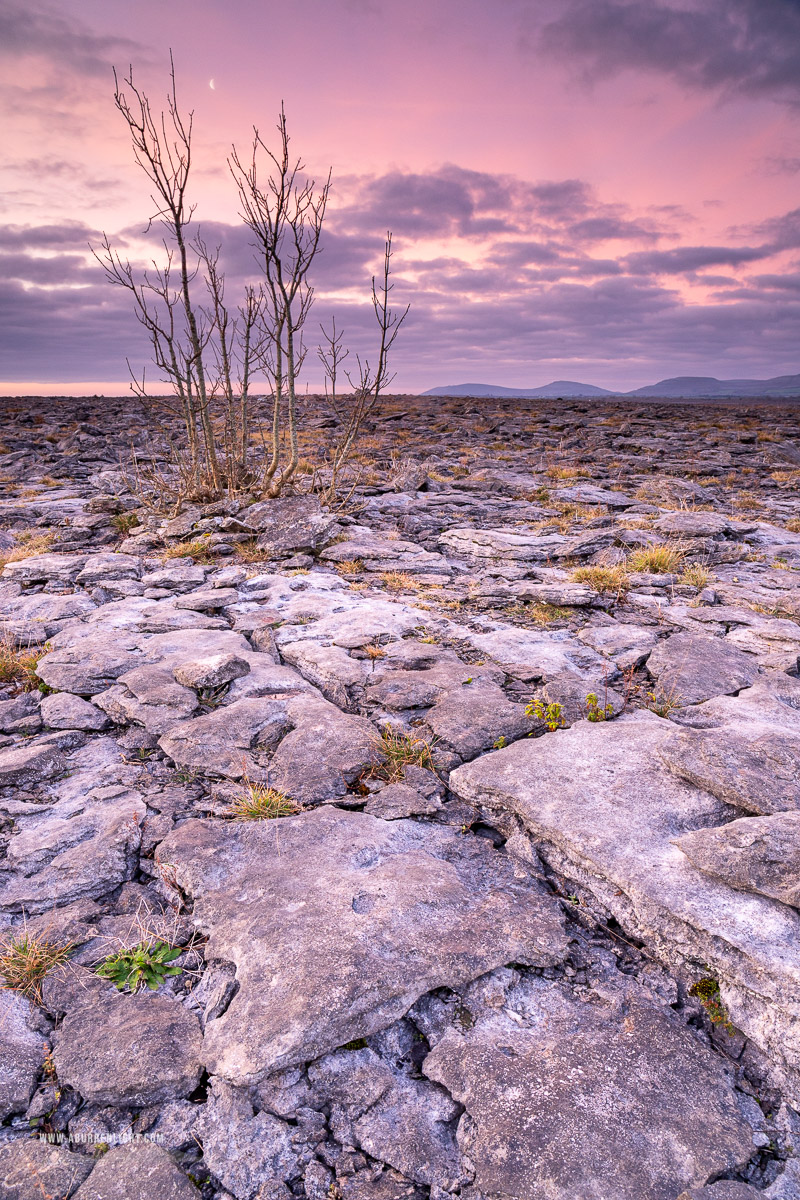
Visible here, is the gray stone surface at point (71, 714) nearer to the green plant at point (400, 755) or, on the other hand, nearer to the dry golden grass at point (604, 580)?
the green plant at point (400, 755)

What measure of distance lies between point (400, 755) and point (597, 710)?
1.19m

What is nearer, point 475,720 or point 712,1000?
point 712,1000

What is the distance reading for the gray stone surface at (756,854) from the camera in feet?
6.64

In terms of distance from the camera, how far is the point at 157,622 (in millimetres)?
5031

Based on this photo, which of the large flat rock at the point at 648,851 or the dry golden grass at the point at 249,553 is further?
the dry golden grass at the point at 249,553

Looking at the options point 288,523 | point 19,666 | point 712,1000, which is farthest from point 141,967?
point 288,523

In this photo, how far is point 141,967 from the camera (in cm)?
204

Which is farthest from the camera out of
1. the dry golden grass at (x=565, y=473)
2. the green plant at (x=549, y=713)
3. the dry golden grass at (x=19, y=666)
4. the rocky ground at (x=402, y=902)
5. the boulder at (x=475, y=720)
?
the dry golden grass at (x=565, y=473)

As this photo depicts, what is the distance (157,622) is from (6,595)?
1998 mm

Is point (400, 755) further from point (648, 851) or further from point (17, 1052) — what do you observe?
point (17, 1052)

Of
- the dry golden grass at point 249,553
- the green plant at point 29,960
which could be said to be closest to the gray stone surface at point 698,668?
the green plant at point 29,960

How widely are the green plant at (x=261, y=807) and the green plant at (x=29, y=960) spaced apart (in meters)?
0.79

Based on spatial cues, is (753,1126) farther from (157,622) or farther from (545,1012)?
(157,622)

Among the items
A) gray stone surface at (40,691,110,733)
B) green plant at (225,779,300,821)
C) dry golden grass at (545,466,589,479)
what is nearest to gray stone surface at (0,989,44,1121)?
green plant at (225,779,300,821)
